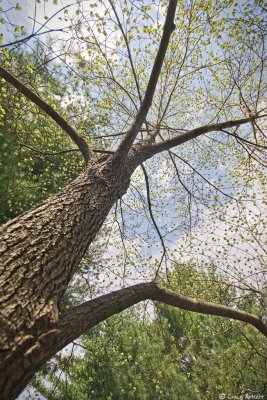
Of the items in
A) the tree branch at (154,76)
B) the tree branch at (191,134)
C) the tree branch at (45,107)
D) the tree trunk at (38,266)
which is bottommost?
the tree trunk at (38,266)

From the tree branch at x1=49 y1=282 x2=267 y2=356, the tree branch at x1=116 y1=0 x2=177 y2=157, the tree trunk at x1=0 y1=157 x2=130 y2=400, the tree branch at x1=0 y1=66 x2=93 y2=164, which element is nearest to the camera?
the tree trunk at x1=0 y1=157 x2=130 y2=400

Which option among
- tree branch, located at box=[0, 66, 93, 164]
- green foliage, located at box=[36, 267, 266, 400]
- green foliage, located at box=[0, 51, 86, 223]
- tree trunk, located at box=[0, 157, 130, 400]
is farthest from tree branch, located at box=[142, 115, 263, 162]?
green foliage, located at box=[36, 267, 266, 400]

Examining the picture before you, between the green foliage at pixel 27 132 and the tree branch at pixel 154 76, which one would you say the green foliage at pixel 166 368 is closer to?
the green foliage at pixel 27 132

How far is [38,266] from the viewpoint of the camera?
1.81 metres

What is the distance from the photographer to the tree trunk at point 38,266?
4.48ft

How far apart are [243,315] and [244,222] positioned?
185cm

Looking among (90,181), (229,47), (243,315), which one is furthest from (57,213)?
(229,47)

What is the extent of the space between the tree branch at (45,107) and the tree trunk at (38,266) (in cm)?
83

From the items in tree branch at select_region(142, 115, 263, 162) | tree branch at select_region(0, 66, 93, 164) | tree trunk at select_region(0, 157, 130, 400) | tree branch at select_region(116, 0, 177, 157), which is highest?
tree branch at select_region(142, 115, 263, 162)

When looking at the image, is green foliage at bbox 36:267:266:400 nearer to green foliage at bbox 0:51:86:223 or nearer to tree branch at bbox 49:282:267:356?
green foliage at bbox 0:51:86:223

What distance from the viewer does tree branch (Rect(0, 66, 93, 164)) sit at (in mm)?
3081

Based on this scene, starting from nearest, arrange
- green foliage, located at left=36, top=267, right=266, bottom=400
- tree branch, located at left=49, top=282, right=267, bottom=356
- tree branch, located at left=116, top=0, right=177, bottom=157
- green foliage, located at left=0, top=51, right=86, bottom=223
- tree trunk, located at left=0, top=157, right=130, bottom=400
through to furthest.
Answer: tree trunk, located at left=0, top=157, right=130, bottom=400, tree branch, located at left=49, top=282, right=267, bottom=356, tree branch, located at left=116, top=0, right=177, bottom=157, green foliage, located at left=0, top=51, right=86, bottom=223, green foliage, located at left=36, top=267, right=266, bottom=400

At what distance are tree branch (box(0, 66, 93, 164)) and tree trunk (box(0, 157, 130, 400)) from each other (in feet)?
2.71

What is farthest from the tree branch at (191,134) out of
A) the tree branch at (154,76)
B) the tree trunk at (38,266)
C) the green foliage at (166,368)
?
the green foliage at (166,368)
